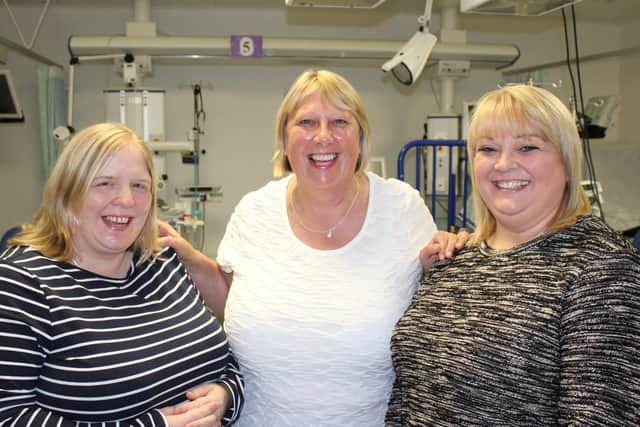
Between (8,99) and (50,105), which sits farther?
(50,105)

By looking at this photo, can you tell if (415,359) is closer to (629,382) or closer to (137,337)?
(629,382)

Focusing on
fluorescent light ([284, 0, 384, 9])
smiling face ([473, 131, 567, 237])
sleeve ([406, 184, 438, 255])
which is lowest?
sleeve ([406, 184, 438, 255])

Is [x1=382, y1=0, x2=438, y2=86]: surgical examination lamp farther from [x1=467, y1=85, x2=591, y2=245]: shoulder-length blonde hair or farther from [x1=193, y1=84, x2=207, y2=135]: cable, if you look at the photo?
[x1=193, y1=84, x2=207, y2=135]: cable

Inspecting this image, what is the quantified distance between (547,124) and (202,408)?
103 centimetres

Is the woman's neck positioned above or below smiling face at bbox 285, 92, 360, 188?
below

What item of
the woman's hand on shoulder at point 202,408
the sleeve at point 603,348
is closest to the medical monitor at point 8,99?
the woman's hand on shoulder at point 202,408

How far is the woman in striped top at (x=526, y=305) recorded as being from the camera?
986 mm

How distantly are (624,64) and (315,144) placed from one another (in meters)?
4.94

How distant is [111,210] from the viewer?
4.33 feet

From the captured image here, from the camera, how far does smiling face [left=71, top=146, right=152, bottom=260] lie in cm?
130

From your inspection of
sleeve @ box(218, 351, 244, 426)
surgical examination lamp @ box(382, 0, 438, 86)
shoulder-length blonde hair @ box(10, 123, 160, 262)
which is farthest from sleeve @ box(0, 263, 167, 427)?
surgical examination lamp @ box(382, 0, 438, 86)

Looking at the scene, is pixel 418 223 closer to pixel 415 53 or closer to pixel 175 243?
pixel 175 243

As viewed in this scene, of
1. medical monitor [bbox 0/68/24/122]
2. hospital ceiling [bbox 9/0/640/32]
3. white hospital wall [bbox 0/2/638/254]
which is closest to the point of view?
medical monitor [bbox 0/68/24/122]

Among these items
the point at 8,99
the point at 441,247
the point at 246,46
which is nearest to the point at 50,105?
the point at 8,99
